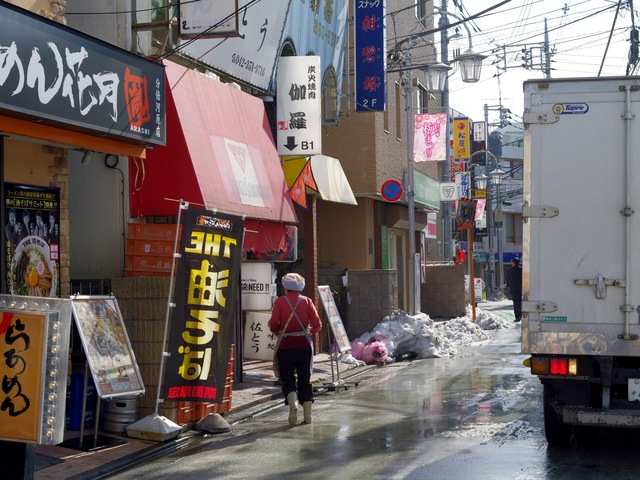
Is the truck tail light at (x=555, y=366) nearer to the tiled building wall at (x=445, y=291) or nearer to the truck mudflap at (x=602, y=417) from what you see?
the truck mudflap at (x=602, y=417)

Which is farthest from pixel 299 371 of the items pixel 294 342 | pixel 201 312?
pixel 201 312

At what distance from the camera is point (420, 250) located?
3186 cm

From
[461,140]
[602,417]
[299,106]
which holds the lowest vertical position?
[602,417]

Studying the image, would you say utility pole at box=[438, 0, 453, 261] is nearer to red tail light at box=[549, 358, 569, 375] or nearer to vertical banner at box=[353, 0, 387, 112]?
vertical banner at box=[353, 0, 387, 112]

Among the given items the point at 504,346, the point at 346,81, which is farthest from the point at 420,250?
the point at 346,81

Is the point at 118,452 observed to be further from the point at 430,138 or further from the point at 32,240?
the point at 430,138

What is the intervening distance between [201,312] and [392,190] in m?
12.9

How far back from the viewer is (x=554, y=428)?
9375 millimetres

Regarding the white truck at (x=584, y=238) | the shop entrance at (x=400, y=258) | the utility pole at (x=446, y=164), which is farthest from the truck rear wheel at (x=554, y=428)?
the utility pole at (x=446, y=164)

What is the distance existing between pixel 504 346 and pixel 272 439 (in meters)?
13.9

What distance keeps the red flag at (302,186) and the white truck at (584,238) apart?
29.8 ft

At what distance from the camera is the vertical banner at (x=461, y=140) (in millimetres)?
38812

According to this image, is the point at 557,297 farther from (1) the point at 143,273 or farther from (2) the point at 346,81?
(2) the point at 346,81

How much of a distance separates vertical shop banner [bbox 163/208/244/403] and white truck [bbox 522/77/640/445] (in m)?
4.08
